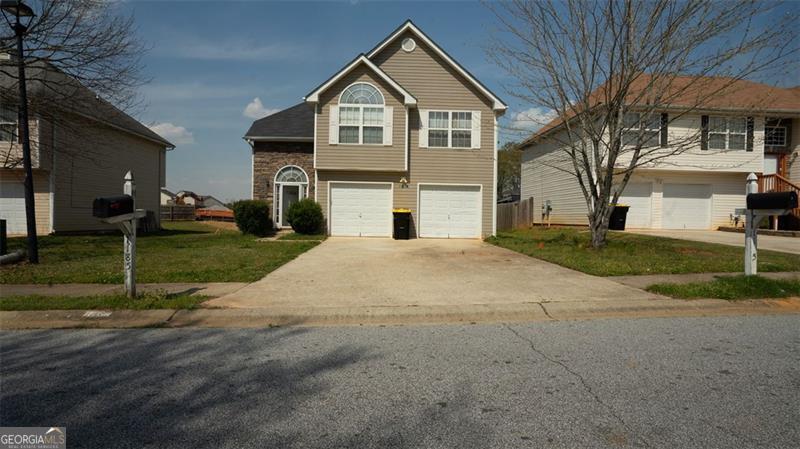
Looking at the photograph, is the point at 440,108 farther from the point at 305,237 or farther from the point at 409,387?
the point at 409,387

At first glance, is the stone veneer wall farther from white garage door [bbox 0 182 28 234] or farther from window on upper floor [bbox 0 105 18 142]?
white garage door [bbox 0 182 28 234]

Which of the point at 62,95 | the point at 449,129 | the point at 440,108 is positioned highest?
the point at 440,108

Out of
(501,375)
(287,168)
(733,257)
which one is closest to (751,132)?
(733,257)

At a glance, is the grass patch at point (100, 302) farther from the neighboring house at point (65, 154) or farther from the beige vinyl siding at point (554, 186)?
the beige vinyl siding at point (554, 186)

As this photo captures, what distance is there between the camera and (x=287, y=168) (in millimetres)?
20500

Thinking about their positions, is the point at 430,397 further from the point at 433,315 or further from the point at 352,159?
the point at 352,159

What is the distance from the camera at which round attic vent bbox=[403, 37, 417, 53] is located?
18734mm

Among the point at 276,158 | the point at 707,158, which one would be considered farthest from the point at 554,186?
the point at 276,158

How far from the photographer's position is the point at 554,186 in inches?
973

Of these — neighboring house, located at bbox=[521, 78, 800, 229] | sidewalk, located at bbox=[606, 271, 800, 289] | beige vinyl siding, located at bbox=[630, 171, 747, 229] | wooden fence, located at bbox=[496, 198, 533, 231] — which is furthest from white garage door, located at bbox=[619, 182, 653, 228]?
sidewalk, located at bbox=[606, 271, 800, 289]

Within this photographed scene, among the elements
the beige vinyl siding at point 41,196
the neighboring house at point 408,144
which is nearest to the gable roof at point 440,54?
the neighboring house at point 408,144

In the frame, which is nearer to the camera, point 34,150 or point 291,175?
point 34,150

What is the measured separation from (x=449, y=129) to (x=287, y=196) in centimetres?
798

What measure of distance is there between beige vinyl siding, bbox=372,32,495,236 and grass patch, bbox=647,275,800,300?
11.2 meters
